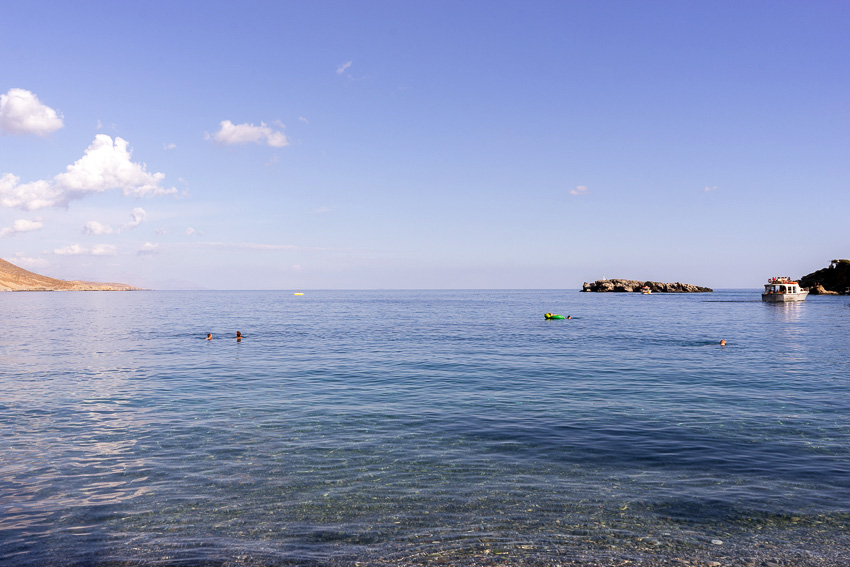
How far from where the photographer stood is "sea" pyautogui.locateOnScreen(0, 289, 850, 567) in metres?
11.1

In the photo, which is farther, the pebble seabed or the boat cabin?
the boat cabin

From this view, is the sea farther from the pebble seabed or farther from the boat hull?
the boat hull

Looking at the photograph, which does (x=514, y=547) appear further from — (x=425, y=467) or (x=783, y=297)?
(x=783, y=297)

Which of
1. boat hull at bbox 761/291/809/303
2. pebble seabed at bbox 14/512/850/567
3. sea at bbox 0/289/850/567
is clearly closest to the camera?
pebble seabed at bbox 14/512/850/567

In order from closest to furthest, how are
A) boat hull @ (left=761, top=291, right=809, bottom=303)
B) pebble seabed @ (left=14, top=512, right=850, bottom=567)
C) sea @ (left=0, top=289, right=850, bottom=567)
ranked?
pebble seabed @ (left=14, top=512, right=850, bottom=567)
sea @ (left=0, top=289, right=850, bottom=567)
boat hull @ (left=761, top=291, right=809, bottom=303)

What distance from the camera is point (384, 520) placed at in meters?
12.3

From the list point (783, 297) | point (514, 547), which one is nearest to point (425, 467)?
point (514, 547)

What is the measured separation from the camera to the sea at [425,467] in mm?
11055

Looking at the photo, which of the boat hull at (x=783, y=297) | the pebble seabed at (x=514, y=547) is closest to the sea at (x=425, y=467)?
the pebble seabed at (x=514, y=547)

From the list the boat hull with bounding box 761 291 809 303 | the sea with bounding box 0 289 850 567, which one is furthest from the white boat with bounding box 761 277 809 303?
the sea with bounding box 0 289 850 567

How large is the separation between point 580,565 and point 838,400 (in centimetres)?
2448

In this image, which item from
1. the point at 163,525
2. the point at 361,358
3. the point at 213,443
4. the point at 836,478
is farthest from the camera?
the point at 361,358

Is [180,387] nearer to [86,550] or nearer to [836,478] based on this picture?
[86,550]

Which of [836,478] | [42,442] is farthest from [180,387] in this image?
→ [836,478]
